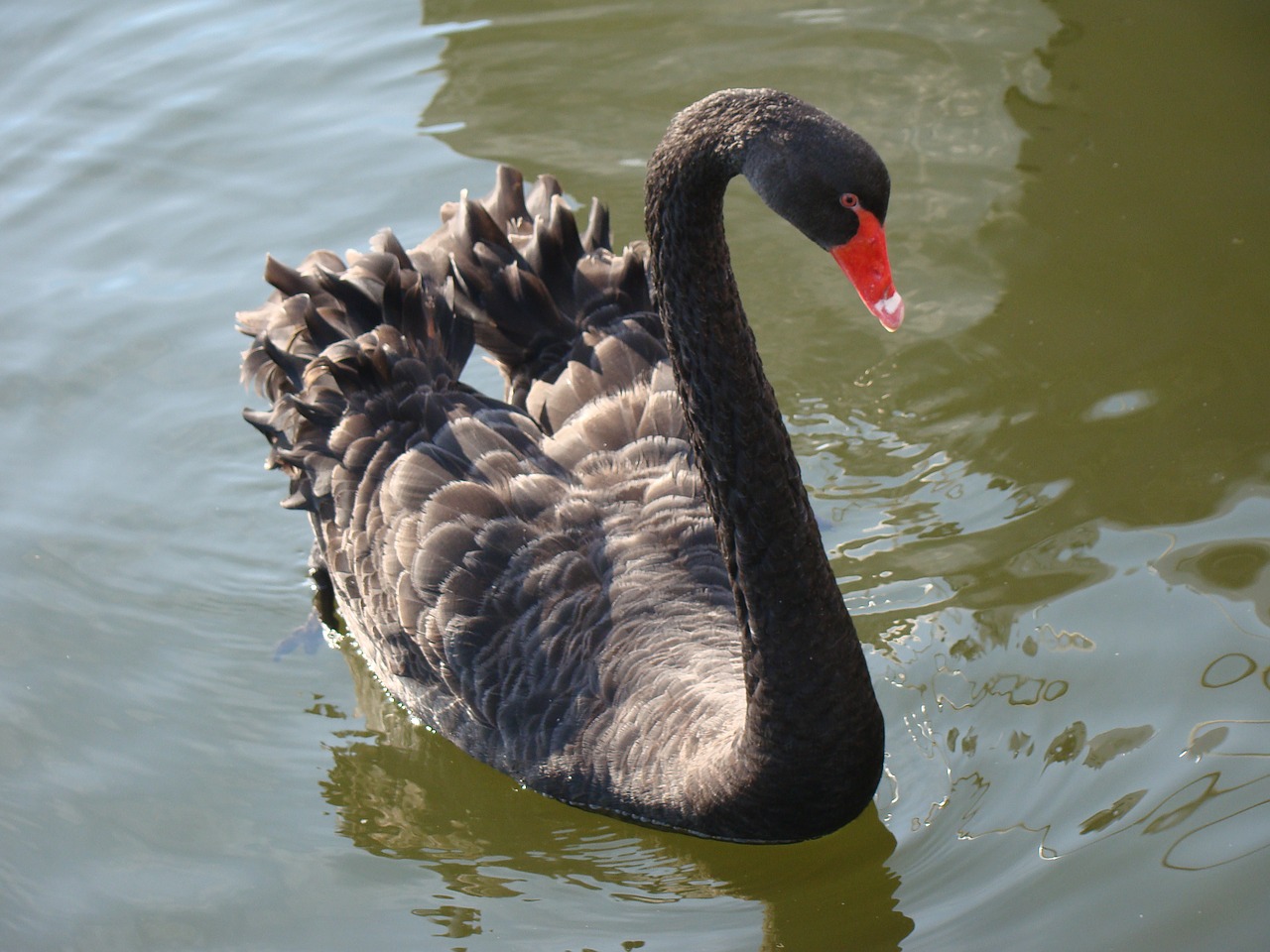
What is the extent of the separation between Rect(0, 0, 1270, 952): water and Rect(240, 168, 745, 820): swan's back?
14.8 inches

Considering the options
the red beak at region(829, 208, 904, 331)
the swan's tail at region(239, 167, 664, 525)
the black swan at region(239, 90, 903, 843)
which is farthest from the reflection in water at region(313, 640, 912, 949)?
the red beak at region(829, 208, 904, 331)

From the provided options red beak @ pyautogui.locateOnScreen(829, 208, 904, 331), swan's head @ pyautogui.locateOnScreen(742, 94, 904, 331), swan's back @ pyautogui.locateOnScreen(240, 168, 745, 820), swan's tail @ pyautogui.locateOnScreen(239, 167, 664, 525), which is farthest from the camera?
swan's tail @ pyautogui.locateOnScreen(239, 167, 664, 525)

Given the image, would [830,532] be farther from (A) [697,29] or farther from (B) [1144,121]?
(A) [697,29]

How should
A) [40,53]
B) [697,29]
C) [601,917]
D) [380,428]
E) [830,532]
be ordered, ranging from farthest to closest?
[40,53], [697,29], [830,532], [380,428], [601,917]

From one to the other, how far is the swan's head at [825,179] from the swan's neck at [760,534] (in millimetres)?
187

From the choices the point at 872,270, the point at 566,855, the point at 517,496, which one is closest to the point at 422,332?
the point at 517,496

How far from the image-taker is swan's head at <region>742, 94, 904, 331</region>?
333cm

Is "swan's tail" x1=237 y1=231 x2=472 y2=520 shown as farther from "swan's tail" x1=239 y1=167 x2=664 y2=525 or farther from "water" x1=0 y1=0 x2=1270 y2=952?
"water" x1=0 y1=0 x2=1270 y2=952

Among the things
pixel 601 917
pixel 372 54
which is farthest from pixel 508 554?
pixel 372 54

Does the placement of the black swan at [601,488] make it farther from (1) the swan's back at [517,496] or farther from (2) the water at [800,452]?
(2) the water at [800,452]

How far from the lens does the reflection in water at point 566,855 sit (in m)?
4.21

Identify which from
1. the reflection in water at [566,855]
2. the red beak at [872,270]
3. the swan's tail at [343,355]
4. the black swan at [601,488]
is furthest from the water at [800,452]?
the red beak at [872,270]

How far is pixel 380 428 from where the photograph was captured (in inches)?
198

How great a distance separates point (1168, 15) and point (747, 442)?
5369mm
